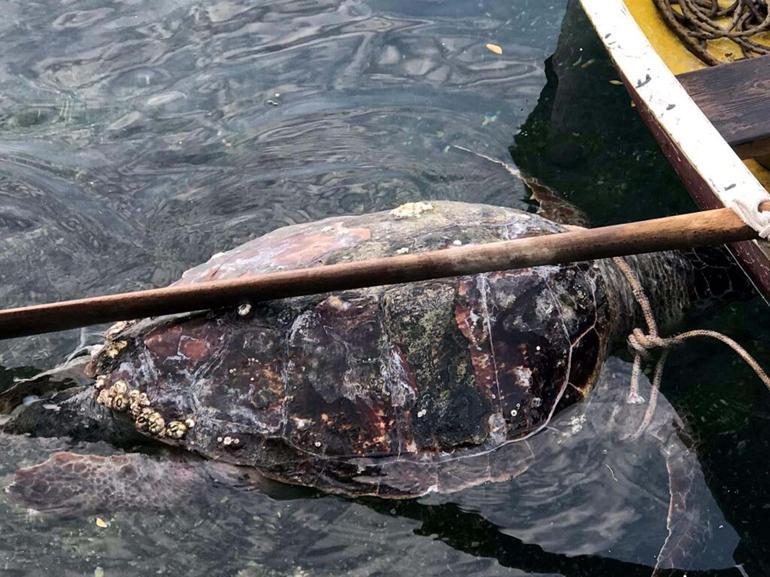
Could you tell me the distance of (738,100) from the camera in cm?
328

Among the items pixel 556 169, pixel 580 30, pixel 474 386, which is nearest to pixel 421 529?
pixel 474 386

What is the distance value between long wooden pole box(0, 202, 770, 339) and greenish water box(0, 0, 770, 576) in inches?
28.3

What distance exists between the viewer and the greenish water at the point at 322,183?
2.85 meters

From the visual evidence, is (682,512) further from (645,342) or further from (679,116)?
(679,116)

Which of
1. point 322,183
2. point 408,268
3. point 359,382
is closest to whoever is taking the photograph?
point 408,268

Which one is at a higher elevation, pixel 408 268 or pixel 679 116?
pixel 679 116

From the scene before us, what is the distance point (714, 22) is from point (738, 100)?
1275mm

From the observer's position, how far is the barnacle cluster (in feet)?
9.02

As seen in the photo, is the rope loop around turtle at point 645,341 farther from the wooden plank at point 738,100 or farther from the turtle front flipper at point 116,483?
the turtle front flipper at point 116,483

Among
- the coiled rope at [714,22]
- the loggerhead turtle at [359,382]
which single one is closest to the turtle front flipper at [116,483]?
the loggerhead turtle at [359,382]

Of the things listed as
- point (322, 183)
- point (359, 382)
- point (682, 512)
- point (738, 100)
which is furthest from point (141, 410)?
point (738, 100)

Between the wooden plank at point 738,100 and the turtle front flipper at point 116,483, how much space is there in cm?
235

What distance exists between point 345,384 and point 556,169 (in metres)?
2.32

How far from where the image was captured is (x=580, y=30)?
16.1 ft
